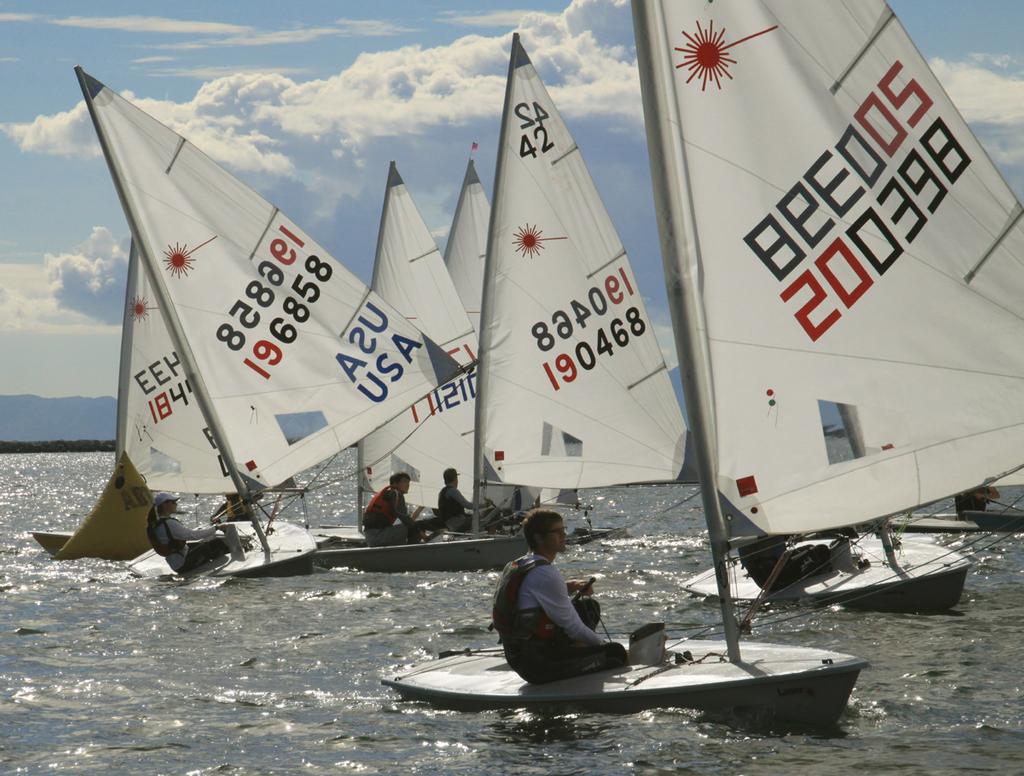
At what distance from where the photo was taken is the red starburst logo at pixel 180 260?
1699cm

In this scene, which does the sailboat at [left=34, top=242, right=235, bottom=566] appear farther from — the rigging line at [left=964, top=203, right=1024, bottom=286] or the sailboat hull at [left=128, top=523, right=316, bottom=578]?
the rigging line at [left=964, top=203, right=1024, bottom=286]

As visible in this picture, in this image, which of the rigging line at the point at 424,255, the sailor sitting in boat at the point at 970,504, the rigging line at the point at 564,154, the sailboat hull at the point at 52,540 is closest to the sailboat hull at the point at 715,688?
the rigging line at the point at 564,154

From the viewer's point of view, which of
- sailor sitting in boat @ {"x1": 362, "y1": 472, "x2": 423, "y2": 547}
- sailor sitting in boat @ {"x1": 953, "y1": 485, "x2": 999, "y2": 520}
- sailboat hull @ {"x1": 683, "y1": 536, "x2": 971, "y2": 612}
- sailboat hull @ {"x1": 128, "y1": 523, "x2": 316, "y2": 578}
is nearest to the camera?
sailboat hull @ {"x1": 683, "y1": 536, "x2": 971, "y2": 612}

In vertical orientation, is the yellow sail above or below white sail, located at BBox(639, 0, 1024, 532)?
below

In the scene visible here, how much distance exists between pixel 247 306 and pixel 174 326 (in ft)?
2.85

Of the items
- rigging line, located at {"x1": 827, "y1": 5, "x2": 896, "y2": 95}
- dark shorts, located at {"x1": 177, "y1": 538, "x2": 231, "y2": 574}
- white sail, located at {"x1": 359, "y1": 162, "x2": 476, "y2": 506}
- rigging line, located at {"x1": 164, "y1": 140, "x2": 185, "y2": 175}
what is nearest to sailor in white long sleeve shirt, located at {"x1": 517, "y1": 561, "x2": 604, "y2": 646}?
rigging line, located at {"x1": 827, "y1": 5, "x2": 896, "y2": 95}

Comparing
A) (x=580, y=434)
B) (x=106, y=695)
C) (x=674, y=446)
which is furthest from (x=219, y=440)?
(x=106, y=695)

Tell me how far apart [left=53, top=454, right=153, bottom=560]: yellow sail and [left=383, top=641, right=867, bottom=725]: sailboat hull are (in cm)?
1231

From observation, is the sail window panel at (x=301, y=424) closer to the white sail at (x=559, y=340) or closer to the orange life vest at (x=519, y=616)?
the white sail at (x=559, y=340)

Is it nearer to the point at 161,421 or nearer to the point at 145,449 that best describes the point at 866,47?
the point at 161,421

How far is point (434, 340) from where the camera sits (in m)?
21.2

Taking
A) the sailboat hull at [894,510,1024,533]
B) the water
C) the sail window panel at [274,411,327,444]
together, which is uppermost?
the sail window panel at [274,411,327,444]

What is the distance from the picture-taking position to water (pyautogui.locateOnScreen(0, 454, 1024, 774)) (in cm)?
795

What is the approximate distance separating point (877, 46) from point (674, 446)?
1019cm
